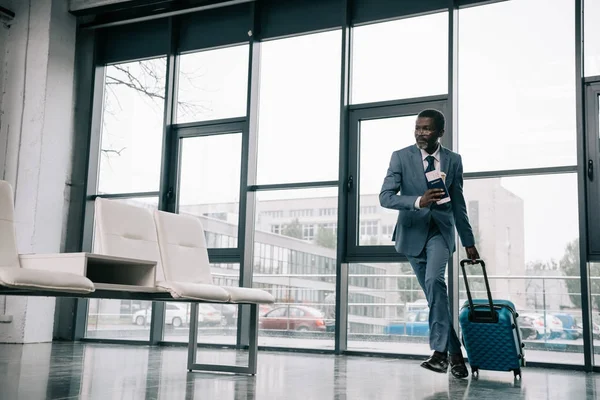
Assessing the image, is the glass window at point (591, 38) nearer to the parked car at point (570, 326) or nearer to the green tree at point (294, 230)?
the parked car at point (570, 326)

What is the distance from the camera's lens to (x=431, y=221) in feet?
12.2

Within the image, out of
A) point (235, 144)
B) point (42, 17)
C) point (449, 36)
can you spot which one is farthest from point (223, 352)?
point (42, 17)

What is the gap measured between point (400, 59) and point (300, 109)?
3.27ft

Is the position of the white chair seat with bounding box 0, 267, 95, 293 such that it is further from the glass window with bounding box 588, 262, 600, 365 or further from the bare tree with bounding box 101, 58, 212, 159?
the bare tree with bounding box 101, 58, 212, 159

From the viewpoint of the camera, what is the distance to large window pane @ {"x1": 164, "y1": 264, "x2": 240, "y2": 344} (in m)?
6.17

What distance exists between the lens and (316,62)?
6148 millimetres

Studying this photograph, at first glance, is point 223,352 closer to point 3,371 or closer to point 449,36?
point 3,371

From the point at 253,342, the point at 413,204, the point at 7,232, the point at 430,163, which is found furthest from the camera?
the point at 430,163

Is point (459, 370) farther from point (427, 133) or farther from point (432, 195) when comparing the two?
point (427, 133)

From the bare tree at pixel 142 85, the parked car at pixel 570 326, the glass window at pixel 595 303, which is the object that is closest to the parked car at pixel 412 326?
the parked car at pixel 570 326

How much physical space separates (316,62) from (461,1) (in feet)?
4.44

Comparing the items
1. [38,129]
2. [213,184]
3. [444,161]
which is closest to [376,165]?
[213,184]

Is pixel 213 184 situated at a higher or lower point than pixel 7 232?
higher

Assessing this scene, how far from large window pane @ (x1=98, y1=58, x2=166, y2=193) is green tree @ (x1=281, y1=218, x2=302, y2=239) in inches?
58.0
